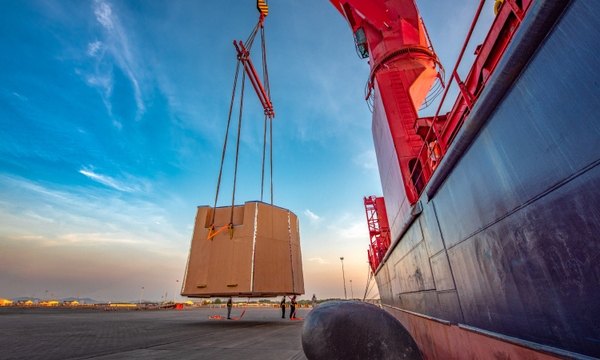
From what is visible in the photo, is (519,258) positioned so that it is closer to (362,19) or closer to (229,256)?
(229,256)

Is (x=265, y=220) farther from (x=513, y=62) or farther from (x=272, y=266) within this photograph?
(x=513, y=62)

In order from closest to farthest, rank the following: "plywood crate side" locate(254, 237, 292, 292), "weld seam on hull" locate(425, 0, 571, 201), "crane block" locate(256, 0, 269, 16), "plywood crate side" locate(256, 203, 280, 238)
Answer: "weld seam on hull" locate(425, 0, 571, 201) → "plywood crate side" locate(254, 237, 292, 292) → "plywood crate side" locate(256, 203, 280, 238) → "crane block" locate(256, 0, 269, 16)

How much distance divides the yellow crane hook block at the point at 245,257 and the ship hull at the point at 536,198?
5.86 metres

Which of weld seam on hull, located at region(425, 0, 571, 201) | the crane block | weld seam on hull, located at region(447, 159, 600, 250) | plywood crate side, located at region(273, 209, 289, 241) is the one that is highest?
the crane block

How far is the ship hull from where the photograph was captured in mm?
1419

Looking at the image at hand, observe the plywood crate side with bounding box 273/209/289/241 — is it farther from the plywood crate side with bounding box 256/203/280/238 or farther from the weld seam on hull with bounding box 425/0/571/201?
the weld seam on hull with bounding box 425/0/571/201

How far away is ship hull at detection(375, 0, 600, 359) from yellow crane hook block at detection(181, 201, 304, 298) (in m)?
5.86

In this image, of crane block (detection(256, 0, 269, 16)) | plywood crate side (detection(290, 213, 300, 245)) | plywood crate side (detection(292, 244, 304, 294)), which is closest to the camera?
plywood crate side (detection(292, 244, 304, 294))

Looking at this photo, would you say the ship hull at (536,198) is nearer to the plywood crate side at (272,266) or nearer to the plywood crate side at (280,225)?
the plywood crate side at (272,266)

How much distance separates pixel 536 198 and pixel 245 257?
7.38 m

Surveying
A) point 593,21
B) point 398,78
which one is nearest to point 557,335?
point 593,21

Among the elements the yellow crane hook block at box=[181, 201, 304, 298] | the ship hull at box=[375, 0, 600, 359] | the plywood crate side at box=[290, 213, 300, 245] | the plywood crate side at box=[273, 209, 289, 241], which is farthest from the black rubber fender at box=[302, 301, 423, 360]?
the plywood crate side at box=[290, 213, 300, 245]

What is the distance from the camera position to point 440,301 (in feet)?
11.8

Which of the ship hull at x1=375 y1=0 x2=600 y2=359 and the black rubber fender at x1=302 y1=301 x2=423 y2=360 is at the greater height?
the ship hull at x1=375 y1=0 x2=600 y2=359
